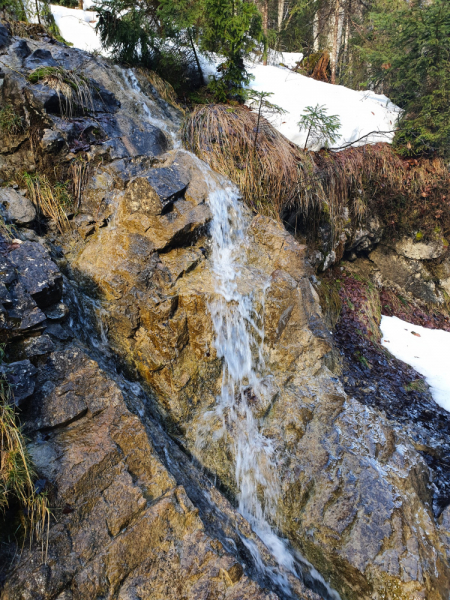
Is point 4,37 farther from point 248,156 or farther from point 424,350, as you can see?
point 424,350

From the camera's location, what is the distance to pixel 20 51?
4848 mm

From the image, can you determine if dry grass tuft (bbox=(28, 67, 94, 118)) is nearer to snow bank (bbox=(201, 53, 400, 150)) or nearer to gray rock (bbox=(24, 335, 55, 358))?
snow bank (bbox=(201, 53, 400, 150))

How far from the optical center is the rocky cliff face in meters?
2.17

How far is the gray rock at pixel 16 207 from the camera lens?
3672mm

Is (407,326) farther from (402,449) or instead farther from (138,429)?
(138,429)

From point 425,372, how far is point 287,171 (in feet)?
13.5

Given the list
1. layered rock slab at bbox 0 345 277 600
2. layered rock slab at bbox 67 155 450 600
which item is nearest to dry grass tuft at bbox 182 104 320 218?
layered rock slab at bbox 67 155 450 600

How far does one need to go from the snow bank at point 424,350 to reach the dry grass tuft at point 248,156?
3197 millimetres

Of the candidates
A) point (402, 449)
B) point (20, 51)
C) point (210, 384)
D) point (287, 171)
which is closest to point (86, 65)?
point (20, 51)

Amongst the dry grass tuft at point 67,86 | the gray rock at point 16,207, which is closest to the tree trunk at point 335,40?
the dry grass tuft at point 67,86

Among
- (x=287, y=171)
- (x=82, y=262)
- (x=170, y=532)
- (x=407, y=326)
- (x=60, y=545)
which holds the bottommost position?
(x=407, y=326)

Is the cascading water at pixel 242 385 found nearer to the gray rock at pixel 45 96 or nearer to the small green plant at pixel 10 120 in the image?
the gray rock at pixel 45 96

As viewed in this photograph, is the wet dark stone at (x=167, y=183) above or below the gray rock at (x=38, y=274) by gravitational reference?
above

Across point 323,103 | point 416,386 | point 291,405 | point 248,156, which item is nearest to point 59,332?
point 291,405
